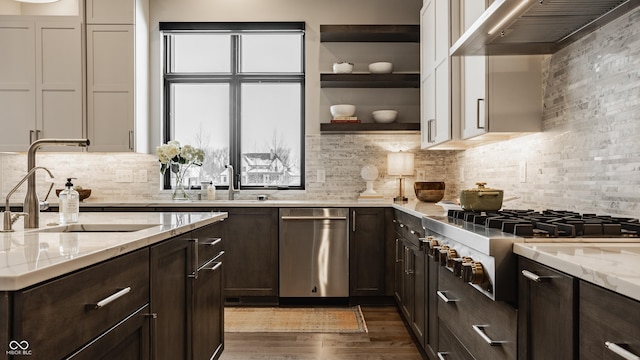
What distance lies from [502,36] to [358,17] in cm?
278

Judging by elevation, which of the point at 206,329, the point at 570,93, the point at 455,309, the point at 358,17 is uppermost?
the point at 358,17

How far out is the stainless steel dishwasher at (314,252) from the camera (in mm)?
4133

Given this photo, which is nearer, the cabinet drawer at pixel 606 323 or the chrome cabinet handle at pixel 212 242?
the cabinet drawer at pixel 606 323

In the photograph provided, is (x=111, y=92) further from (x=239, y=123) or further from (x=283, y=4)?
(x=283, y=4)

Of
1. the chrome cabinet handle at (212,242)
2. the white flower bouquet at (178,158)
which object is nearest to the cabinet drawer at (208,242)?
the chrome cabinet handle at (212,242)

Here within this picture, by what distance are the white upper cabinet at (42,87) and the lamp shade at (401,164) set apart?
114 inches

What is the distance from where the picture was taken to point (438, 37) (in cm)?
358

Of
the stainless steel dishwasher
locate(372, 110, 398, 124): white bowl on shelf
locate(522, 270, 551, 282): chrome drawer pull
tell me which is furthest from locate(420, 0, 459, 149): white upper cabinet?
locate(522, 270, 551, 282): chrome drawer pull

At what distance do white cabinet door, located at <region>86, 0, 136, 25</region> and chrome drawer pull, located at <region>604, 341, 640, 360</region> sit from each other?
14.9ft

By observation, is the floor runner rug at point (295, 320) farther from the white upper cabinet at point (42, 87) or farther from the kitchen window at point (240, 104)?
the white upper cabinet at point (42, 87)

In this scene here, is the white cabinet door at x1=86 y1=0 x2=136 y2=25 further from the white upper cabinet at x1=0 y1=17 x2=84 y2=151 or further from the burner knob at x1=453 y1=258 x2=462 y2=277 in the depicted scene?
the burner knob at x1=453 y1=258 x2=462 y2=277

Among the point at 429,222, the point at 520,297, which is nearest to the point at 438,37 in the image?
the point at 429,222

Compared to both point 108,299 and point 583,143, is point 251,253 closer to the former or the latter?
point 583,143

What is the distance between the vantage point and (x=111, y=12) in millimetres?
4422
